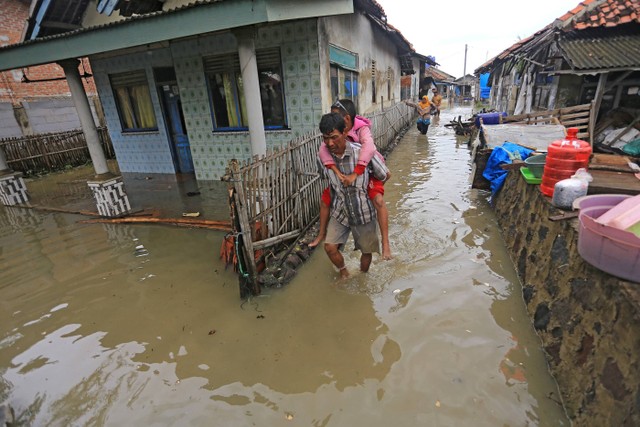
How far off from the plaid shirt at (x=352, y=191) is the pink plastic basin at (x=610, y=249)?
5.30 ft

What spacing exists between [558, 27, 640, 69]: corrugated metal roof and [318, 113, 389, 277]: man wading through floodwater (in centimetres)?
640

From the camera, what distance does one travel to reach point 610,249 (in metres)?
2.03

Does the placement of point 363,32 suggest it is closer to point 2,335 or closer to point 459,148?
point 459,148

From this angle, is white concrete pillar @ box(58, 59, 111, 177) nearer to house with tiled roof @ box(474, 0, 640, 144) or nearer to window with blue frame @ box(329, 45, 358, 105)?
window with blue frame @ box(329, 45, 358, 105)

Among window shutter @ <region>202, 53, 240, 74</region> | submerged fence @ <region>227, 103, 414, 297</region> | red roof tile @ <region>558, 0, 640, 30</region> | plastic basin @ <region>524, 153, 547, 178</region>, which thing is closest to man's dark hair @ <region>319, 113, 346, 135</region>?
submerged fence @ <region>227, 103, 414, 297</region>

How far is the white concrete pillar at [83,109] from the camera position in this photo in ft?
20.2

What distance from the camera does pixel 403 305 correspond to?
11.4 ft

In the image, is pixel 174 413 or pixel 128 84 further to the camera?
pixel 128 84

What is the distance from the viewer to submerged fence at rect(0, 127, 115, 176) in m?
10.9

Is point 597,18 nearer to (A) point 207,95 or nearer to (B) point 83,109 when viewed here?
(A) point 207,95

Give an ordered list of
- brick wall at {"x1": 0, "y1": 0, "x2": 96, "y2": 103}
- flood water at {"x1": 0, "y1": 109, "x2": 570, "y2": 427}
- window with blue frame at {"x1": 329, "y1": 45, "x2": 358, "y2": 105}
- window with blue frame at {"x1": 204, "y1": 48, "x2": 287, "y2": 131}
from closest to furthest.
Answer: flood water at {"x1": 0, "y1": 109, "x2": 570, "y2": 427}, window with blue frame at {"x1": 204, "y1": 48, "x2": 287, "y2": 131}, window with blue frame at {"x1": 329, "y1": 45, "x2": 358, "y2": 105}, brick wall at {"x1": 0, "y1": 0, "x2": 96, "y2": 103}

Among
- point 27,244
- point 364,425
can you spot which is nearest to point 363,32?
point 27,244

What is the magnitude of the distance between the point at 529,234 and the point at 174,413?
404cm

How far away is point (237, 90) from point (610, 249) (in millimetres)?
7238
